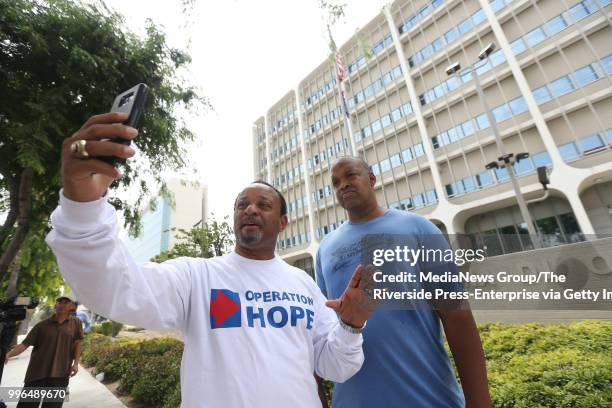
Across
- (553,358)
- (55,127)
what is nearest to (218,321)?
(553,358)

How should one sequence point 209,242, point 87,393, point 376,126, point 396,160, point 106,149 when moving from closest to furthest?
point 106,149 < point 87,393 < point 209,242 < point 396,160 < point 376,126

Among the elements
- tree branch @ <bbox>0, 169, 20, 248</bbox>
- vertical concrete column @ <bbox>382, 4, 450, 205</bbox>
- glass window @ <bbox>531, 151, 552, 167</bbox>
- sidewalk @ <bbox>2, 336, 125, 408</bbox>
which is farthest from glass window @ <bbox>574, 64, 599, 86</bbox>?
sidewalk @ <bbox>2, 336, 125, 408</bbox>

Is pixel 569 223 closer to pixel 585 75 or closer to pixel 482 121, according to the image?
pixel 482 121

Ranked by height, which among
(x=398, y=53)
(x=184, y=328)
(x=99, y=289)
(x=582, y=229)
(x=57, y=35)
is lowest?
(x=184, y=328)

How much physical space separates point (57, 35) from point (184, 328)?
5399 millimetres

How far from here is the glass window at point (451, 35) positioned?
2133 cm

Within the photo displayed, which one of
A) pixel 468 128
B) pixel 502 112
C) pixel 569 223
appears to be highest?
pixel 502 112

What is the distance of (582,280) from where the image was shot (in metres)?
2.13

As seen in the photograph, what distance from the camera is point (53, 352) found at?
474 centimetres

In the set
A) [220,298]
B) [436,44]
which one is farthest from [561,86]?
[220,298]

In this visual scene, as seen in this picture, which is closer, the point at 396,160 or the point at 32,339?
the point at 32,339

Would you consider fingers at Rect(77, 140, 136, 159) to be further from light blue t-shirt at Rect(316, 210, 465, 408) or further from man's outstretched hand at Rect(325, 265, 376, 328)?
light blue t-shirt at Rect(316, 210, 465, 408)

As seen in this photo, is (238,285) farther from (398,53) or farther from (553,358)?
(398,53)

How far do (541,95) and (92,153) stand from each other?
76.1 ft
